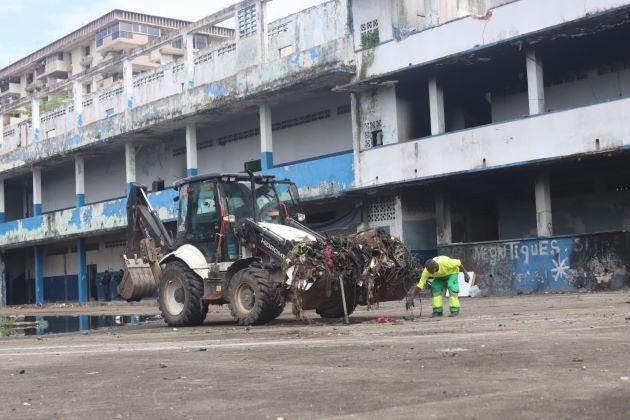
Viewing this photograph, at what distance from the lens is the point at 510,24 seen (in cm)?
2384

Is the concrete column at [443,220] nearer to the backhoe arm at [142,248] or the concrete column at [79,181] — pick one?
the backhoe arm at [142,248]

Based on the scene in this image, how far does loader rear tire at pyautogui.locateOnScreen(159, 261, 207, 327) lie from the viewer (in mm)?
15781

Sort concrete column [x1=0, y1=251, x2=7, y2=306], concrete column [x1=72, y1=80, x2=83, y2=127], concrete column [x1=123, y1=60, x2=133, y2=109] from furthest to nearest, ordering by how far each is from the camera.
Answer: concrete column [x1=0, y1=251, x2=7, y2=306], concrete column [x1=72, y1=80, x2=83, y2=127], concrete column [x1=123, y1=60, x2=133, y2=109]

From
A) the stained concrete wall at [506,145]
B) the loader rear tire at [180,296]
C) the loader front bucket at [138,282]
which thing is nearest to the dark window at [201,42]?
the stained concrete wall at [506,145]

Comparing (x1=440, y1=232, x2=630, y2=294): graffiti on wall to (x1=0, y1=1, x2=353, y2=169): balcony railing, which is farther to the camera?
(x1=0, y1=1, x2=353, y2=169): balcony railing

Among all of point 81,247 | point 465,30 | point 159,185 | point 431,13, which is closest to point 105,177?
point 81,247

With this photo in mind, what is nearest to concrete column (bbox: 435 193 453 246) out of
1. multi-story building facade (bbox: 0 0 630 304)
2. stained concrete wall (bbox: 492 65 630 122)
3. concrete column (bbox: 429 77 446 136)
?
multi-story building facade (bbox: 0 0 630 304)

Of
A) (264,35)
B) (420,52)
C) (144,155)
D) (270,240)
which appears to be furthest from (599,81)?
(144,155)

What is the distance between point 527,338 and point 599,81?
57.7 feet

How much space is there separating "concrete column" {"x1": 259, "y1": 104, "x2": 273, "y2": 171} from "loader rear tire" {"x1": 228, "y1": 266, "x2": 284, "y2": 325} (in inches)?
662

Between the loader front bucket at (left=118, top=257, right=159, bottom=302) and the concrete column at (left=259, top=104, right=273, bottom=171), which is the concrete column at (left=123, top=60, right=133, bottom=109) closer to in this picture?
the concrete column at (left=259, top=104, right=273, bottom=171)

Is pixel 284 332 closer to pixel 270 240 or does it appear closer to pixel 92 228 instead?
pixel 270 240

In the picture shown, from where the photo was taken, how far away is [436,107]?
2664 cm

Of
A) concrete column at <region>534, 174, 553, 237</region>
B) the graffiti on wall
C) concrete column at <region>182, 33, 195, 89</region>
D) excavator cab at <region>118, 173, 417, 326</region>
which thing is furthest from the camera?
concrete column at <region>182, 33, 195, 89</region>
